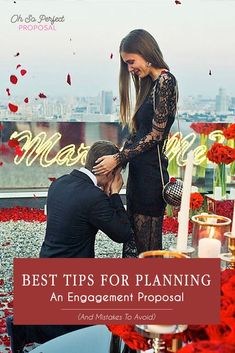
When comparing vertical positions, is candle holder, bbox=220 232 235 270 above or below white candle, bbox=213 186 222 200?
above

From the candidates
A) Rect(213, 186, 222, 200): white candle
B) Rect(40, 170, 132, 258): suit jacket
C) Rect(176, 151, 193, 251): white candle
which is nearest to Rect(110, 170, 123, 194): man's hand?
Rect(40, 170, 132, 258): suit jacket

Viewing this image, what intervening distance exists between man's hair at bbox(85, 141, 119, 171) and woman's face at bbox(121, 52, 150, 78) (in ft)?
0.99

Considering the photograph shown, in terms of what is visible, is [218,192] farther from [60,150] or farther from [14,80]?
[14,80]

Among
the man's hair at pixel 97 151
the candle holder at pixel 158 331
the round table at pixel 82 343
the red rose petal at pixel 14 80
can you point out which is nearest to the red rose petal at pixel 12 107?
the red rose petal at pixel 14 80

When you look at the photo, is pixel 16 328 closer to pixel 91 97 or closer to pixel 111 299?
pixel 111 299

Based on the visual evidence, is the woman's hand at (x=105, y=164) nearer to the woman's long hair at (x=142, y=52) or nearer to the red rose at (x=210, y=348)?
the woman's long hair at (x=142, y=52)

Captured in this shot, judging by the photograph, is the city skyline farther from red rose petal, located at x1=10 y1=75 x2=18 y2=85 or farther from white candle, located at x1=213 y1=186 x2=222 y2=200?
white candle, located at x1=213 y1=186 x2=222 y2=200

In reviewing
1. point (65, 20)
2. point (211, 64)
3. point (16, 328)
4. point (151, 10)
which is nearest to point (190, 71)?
point (211, 64)

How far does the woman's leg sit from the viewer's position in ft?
6.53

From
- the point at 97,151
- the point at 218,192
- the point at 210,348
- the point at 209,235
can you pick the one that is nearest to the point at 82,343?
the point at 209,235

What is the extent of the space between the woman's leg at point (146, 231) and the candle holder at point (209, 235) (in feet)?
3.65

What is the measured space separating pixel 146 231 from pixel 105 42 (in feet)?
8.59

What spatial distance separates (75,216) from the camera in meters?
1.62

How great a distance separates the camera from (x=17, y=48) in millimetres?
4199
